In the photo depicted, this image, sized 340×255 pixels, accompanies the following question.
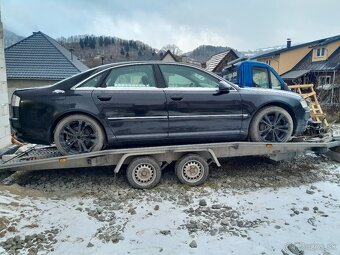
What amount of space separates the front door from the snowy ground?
0.89 m

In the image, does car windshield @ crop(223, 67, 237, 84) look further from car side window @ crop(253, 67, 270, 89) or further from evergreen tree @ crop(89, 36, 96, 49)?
evergreen tree @ crop(89, 36, 96, 49)

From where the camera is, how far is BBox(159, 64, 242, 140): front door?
4742 mm

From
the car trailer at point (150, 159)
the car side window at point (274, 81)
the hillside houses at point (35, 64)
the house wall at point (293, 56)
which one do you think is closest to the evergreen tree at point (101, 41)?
the house wall at point (293, 56)

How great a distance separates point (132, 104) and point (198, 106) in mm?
1089

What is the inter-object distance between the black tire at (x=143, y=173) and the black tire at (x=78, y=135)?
2.05 feet

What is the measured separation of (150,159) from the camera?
15.3 feet

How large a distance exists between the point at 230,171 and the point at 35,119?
11.6ft

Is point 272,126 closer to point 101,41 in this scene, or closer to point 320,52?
point 320,52

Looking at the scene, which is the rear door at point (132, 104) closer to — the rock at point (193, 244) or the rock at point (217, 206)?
the rock at point (217, 206)

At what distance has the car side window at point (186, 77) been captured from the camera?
4859mm

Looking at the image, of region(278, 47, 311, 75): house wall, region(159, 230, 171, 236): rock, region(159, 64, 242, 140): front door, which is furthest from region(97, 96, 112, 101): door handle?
region(278, 47, 311, 75): house wall

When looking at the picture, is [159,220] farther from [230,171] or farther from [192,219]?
[230,171]

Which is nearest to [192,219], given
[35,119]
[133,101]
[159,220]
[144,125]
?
[159,220]

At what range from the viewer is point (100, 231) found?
11.3 ft
